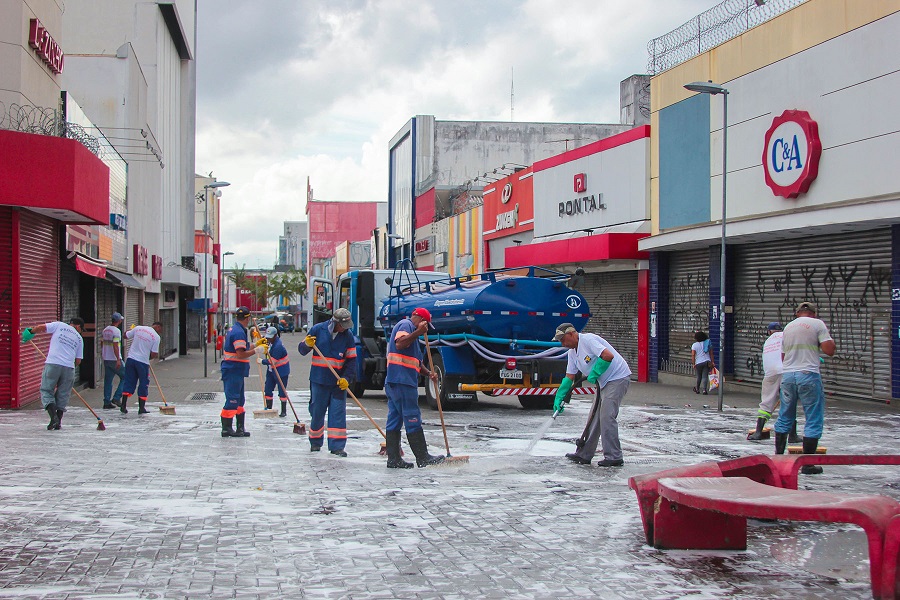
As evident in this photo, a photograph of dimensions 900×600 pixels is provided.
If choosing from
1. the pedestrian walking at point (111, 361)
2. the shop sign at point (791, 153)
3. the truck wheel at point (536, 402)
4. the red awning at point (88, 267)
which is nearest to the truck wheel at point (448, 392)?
the truck wheel at point (536, 402)

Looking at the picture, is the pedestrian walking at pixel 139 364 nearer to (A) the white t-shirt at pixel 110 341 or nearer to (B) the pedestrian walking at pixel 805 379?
(A) the white t-shirt at pixel 110 341

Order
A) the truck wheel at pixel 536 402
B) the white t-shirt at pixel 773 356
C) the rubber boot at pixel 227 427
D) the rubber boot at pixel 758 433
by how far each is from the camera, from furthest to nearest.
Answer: the truck wheel at pixel 536 402 → the rubber boot at pixel 227 427 → the rubber boot at pixel 758 433 → the white t-shirt at pixel 773 356

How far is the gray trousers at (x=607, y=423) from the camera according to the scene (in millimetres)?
9898

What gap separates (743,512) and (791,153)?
15135mm

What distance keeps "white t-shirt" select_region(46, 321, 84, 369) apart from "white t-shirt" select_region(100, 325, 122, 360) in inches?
147

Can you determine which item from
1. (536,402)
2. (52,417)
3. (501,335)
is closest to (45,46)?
(52,417)

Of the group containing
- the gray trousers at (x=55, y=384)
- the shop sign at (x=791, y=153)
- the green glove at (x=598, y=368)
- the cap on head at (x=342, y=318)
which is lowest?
the gray trousers at (x=55, y=384)

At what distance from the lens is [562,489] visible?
337 inches

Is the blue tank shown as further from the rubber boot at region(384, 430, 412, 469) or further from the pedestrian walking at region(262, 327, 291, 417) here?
the rubber boot at region(384, 430, 412, 469)

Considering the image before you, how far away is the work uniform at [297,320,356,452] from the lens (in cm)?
1073

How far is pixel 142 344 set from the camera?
1605 centimetres

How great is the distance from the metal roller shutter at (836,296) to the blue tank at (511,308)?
5.57 metres

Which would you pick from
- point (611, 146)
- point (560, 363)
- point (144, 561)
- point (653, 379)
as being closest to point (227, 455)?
point (144, 561)

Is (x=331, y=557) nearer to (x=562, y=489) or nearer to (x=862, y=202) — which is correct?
(x=562, y=489)
